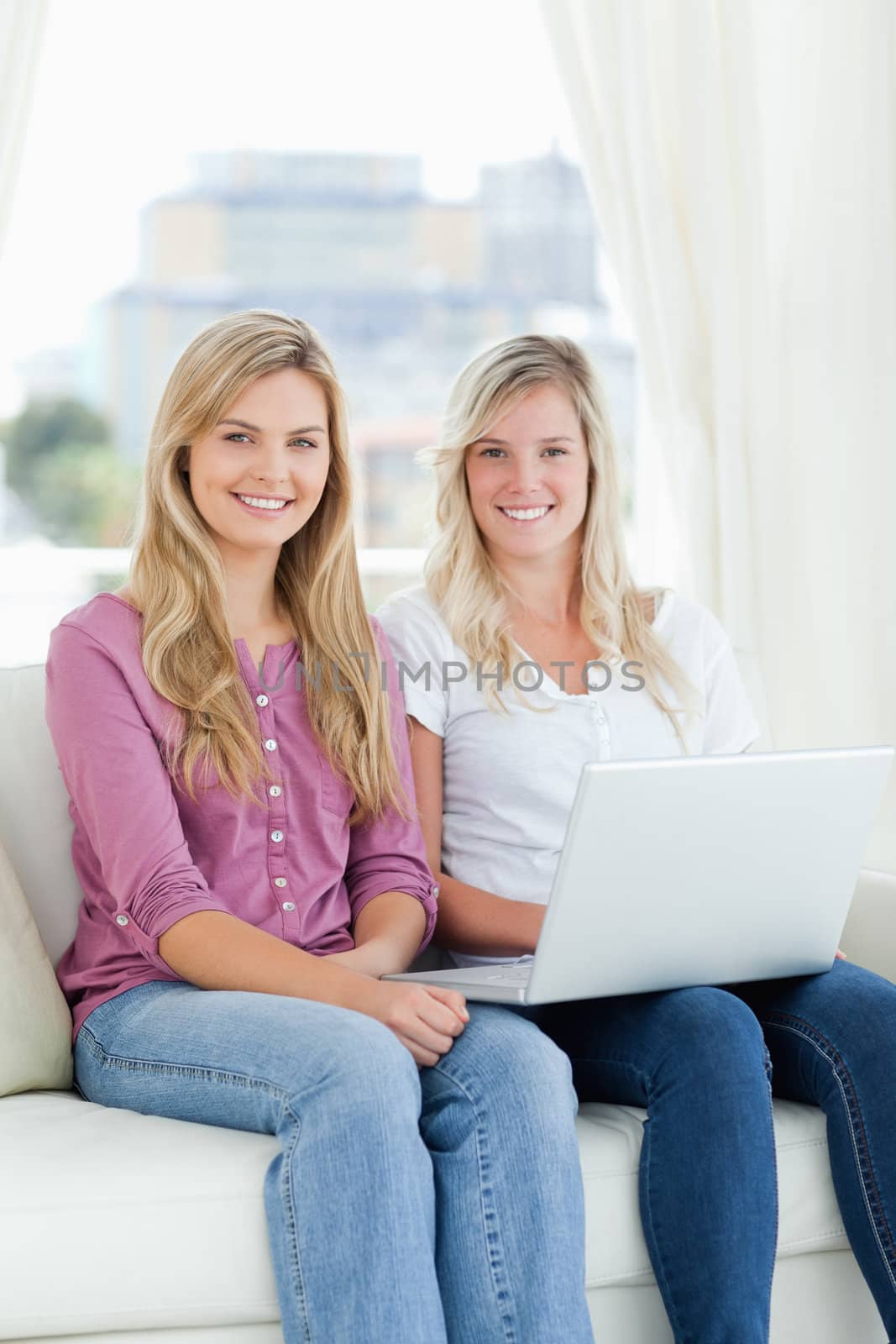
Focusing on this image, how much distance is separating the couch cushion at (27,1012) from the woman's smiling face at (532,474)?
782 millimetres

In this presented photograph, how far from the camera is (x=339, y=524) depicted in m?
1.63

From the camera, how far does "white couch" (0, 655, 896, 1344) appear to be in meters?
1.13

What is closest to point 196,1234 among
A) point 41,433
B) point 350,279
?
point 41,433

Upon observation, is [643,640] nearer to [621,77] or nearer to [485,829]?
[485,829]

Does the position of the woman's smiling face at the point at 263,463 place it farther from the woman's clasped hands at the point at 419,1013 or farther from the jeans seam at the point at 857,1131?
the jeans seam at the point at 857,1131

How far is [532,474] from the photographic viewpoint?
5.63ft

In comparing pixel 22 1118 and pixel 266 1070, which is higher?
pixel 266 1070

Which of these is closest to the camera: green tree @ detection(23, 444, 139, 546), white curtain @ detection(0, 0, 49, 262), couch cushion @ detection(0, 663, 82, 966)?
couch cushion @ detection(0, 663, 82, 966)

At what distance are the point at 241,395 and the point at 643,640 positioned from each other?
64 centimetres

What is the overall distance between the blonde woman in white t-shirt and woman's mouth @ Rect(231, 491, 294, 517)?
26 cm

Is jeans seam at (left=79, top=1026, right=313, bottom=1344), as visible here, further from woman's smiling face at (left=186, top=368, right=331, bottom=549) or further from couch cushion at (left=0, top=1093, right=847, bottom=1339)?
woman's smiling face at (left=186, top=368, right=331, bottom=549)

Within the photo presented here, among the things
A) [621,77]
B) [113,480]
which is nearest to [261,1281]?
[621,77]

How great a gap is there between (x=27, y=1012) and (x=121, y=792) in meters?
0.26

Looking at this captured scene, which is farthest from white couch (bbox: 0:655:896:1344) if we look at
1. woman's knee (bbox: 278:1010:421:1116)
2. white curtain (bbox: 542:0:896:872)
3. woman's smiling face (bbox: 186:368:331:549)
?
white curtain (bbox: 542:0:896:872)
